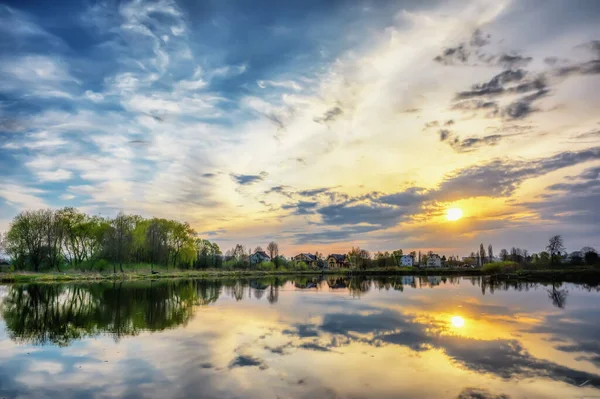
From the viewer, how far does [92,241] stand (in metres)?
83.4

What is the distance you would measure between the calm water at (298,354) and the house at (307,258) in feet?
462

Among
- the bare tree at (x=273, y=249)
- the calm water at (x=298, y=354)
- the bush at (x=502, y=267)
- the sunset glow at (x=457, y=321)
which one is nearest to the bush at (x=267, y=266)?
the bare tree at (x=273, y=249)

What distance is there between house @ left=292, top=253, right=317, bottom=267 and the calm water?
14082cm

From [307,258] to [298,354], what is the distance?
156 meters

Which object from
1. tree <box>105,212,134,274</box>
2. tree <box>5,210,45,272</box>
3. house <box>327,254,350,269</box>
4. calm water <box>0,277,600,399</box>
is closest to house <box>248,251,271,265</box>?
house <box>327,254,350,269</box>

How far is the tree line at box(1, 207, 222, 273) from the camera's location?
70.1 metres

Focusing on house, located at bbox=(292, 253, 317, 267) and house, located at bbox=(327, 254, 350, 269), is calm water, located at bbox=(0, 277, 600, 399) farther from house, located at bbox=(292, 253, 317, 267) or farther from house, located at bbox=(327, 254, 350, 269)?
house, located at bbox=(327, 254, 350, 269)

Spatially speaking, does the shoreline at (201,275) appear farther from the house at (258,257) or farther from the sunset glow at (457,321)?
the sunset glow at (457,321)

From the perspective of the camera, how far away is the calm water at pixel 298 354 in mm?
10148

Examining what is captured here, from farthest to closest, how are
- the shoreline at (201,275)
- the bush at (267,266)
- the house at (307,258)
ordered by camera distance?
1. the house at (307,258)
2. the bush at (267,266)
3. the shoreline at (201,275)

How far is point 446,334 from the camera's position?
56.5 ft

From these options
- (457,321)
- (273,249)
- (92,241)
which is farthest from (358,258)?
(457,321)

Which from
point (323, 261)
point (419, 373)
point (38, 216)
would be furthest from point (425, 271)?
point (419, 373)

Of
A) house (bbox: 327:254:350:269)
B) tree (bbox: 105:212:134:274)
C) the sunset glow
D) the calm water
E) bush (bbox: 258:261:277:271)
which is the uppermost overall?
tree (bbox: 105:212:134:274)
